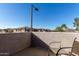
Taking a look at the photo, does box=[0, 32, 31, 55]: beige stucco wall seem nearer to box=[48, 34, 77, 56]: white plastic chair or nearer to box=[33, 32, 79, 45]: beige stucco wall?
box=[33, 32, 79, 45]: beige stucco wall

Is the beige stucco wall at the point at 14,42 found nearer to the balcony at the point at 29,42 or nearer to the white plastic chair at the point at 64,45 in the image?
the balcony at the point at 29,42

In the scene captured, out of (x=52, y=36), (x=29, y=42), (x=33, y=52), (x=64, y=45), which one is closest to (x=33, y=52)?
(x=33, y=52)

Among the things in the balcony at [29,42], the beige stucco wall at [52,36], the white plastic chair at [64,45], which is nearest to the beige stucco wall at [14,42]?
the balcony at [29,42]

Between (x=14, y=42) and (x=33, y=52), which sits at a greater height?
(x=14, y=42)

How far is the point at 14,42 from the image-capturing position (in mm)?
2896

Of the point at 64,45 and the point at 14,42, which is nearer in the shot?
the point at 64,45

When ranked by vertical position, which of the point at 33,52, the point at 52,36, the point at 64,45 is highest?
the point at 52,36

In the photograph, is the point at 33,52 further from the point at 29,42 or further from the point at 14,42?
the point at 14,42

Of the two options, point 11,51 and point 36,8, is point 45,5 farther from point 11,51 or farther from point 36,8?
point 11,51

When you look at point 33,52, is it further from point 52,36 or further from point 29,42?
point 52,36

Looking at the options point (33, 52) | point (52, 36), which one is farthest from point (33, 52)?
point (52, 36)

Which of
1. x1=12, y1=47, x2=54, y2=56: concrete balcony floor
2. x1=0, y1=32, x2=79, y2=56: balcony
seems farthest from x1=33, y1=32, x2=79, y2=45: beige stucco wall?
x1=12, y1=47, x2=54, y2=56: concrete balcony floor

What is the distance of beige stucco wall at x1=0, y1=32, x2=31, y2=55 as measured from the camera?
273 centimetres

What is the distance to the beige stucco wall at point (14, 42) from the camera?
2.73 metres
